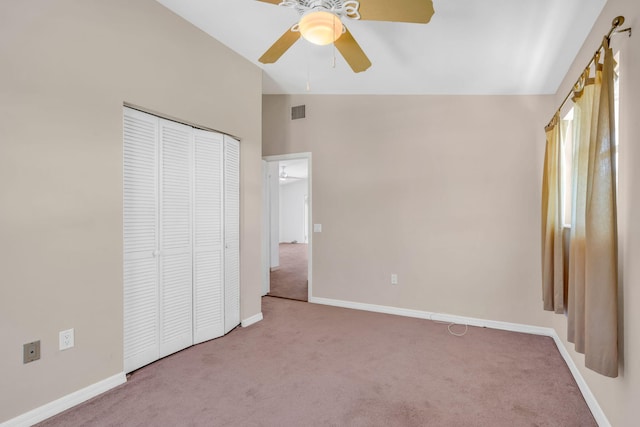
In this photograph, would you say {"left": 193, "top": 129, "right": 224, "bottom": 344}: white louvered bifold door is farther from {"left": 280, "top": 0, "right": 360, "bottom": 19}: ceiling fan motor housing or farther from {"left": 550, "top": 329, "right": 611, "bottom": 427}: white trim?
{"left": 550, "top": 329, "right": 611, "bottom": 427}: white trim

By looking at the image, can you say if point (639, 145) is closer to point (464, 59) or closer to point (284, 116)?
point (464, 59)

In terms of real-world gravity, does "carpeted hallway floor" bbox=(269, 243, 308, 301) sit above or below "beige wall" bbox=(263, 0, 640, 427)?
below

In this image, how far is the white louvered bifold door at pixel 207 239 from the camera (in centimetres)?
283

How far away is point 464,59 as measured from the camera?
2.74 metres

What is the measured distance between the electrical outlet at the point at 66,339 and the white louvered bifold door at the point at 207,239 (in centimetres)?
96

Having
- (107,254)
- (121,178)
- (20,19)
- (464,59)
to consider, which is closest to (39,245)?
(107,254)

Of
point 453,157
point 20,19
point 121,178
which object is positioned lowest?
point 121,178

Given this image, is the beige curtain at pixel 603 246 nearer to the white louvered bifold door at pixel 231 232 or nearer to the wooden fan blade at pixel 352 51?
the wooden fan blade at pixel 352 51

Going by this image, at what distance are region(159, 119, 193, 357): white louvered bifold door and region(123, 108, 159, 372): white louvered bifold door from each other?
2.7 inches

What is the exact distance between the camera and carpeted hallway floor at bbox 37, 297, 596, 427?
186 centimetres

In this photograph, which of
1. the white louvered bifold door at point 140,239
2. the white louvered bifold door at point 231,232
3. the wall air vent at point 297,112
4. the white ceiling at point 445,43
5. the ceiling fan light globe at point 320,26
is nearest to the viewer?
the ceiling fan light globe at point 320,26

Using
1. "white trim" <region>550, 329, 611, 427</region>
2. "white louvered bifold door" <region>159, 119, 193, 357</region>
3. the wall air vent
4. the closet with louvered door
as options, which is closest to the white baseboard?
→ "white trim" <region>550, 329, 611, 427</region>

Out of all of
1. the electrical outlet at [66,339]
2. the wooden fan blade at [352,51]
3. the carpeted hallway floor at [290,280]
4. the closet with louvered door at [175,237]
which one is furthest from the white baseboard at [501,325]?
the electrical outlet at [66,339]

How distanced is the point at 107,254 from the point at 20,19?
142cm
